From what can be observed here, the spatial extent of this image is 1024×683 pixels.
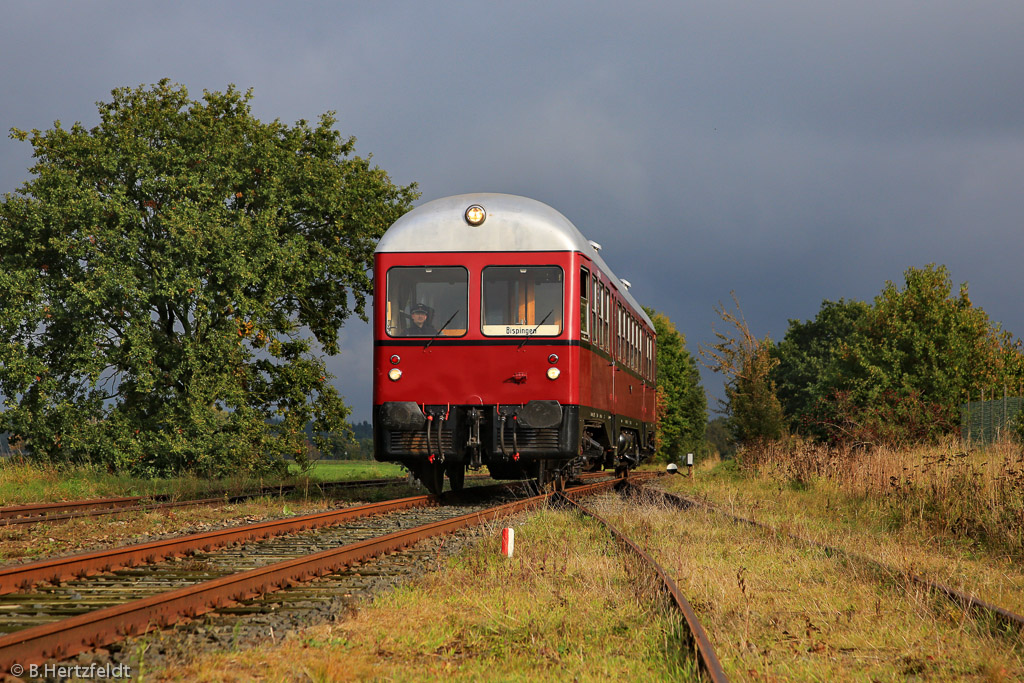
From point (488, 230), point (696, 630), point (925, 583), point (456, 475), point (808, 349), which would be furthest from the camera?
point (808, 349)

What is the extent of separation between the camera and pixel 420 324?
13062 millimetres

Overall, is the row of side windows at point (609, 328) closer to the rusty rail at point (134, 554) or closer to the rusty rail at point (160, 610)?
the rusty rail at point (134, 554)

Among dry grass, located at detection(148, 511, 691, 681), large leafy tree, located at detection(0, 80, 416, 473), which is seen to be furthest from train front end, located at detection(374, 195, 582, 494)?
large leafy tree, located at detection(0, 80, 416, 473)

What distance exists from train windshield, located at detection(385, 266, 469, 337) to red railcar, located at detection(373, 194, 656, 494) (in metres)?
0.01

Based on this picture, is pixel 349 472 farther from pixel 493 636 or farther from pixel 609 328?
pixel 493 636

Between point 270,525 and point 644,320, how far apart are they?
13.3 m

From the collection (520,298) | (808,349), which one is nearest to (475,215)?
(520,298)

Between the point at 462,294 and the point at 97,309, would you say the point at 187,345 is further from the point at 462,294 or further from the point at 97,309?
the point at 462,294

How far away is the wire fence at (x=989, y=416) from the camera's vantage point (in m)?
18.5

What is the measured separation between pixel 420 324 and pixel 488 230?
154cm

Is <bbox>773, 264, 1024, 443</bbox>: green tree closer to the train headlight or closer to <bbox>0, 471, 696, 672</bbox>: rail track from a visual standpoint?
the train headlight

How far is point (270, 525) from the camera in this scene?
32.2 ft

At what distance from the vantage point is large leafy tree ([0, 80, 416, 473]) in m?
20.3

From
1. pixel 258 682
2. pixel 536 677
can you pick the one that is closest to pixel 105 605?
pixel 258 682
